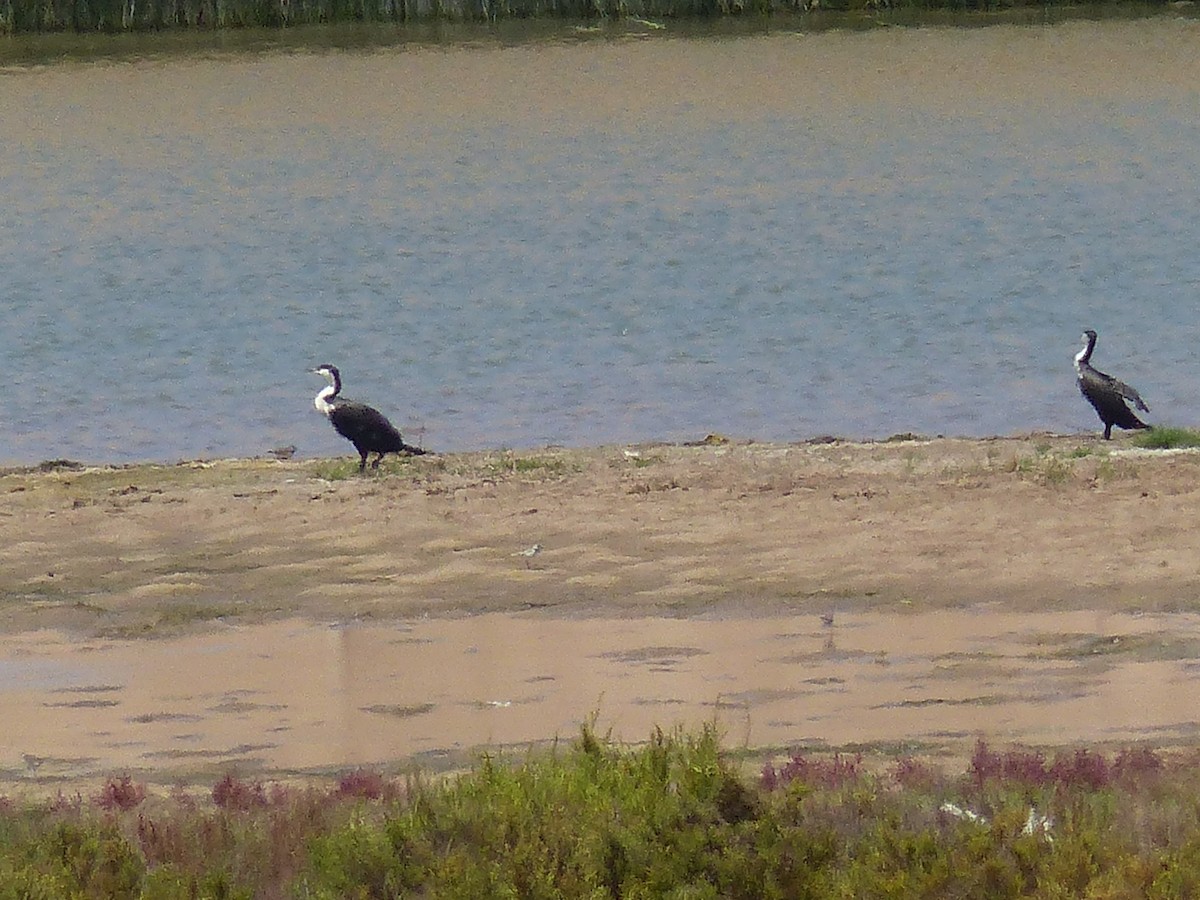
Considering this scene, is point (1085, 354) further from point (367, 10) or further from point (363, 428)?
point (367, 10)

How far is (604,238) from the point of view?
79.0 feet

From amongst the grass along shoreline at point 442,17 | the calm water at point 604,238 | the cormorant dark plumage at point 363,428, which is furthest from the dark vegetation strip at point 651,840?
the grass along shoreline at point 442,17

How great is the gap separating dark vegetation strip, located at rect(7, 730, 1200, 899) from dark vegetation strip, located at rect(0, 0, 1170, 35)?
33028 mm

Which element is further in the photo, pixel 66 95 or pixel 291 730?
pixel 66 95

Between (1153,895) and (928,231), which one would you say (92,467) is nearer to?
(1153,895)

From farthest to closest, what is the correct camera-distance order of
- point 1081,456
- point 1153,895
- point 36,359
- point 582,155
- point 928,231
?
point 582,155 → point 928,231 → point 36,359 → point 1081,456 → point 1153,895

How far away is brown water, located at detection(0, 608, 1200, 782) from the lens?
8117 mm

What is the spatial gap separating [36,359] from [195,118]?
48.4 feet

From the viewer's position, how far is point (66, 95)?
3453 centimetres

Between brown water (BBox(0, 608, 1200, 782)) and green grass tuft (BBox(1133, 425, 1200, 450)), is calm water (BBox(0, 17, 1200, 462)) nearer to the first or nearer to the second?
green grass tuft (BBox(1133, 425, 1200, 450))

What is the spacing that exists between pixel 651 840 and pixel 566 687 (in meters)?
2.81

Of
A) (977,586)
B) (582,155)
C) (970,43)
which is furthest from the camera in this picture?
(970,43)

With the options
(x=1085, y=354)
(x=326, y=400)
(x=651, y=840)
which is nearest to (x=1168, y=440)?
(x=1085, y=354)

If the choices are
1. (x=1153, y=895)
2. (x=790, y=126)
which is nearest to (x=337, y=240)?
(x=790, y=126)
